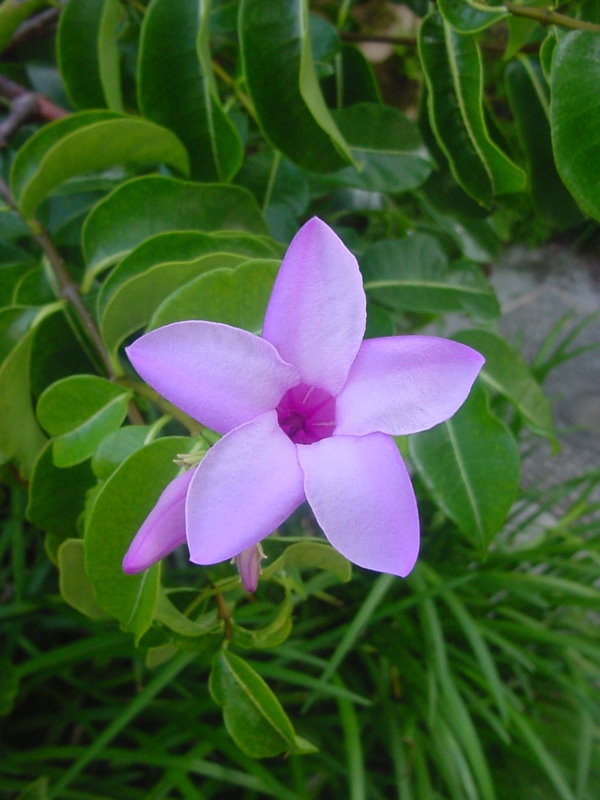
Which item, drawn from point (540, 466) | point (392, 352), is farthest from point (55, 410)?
point (540, 466)

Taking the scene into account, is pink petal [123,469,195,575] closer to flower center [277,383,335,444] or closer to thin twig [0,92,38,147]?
flower center [277,383,335,444]

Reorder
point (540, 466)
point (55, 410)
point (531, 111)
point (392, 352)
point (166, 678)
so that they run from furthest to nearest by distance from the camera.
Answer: point (540, 466)
point (166, 678)
point (531, 111)
point (55, 410)
point (392, 352)

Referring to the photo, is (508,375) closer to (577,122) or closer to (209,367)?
(577,122)

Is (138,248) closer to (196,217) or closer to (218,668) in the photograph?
(196,217)

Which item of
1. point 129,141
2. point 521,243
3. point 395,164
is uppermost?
point 129,141

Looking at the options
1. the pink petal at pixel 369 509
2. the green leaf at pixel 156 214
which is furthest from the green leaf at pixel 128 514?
the green leaf at pixel 156 214

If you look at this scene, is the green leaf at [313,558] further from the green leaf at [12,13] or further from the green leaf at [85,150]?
the green leaf at [12,13]

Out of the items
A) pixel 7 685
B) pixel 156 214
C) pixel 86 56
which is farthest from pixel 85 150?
pixel 7 685
